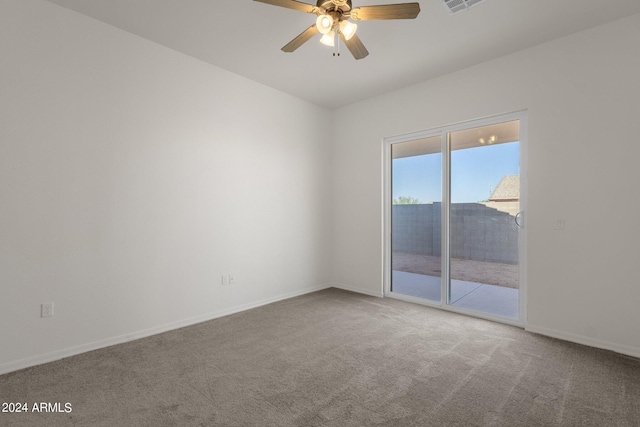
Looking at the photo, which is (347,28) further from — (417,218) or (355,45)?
(417,218)

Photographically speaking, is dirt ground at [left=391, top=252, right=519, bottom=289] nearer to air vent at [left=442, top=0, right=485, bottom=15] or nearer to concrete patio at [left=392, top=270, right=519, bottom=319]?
concrete patio at [left=392, top=270, right=519, bottom=319]

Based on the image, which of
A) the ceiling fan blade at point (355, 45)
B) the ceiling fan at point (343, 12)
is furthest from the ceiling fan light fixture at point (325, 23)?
the ceiling fan blade at point (355, 45)

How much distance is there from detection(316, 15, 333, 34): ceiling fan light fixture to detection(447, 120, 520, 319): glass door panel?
240 centimetres

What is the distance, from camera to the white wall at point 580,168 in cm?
272

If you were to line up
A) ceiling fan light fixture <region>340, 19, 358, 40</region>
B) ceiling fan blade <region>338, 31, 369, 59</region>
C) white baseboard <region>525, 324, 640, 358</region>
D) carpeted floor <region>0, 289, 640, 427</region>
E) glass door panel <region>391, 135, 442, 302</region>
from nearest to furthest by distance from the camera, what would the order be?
carpeted floor <region>0, 289, 640, 427</region>
ceiling fan light fixture <region>340, 19, 358, 40</region>
ceiling fan blade <region>338, 31, 369, 59</region>
white baseboard <region>525, 324, 640, 358</region>
glass door panel <region>391, 135, 442, 302</region>

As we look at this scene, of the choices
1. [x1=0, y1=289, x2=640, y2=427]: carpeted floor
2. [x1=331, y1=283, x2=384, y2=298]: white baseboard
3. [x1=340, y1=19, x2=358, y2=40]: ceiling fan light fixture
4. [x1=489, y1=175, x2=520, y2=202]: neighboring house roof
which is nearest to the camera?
[x1=0, y1=289, x2=640, y2=427]: carpeted floor

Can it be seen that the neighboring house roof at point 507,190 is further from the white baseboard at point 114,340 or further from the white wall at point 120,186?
the white baseboard at point 114,340

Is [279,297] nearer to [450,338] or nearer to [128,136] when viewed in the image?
[450,338]

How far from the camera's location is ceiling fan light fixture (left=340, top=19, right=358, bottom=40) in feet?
7.54

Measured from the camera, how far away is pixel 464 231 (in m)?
3.88

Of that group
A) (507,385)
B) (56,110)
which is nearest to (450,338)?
(507,385)

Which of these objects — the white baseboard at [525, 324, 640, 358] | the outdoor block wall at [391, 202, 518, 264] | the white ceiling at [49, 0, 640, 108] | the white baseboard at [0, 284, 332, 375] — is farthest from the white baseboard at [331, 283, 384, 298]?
the white ceiling at [49, 0, 640, 108]

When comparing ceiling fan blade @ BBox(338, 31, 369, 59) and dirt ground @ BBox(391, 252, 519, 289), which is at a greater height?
ceiling fan blade @ BBox(338, 31, 369, 59)

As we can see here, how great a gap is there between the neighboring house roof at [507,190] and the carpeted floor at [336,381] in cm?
145
